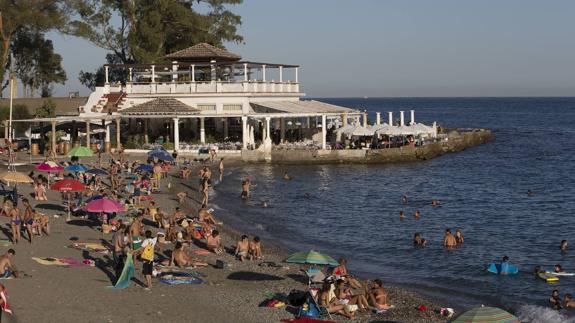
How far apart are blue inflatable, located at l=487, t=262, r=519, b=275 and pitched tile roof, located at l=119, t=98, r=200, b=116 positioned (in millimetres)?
31046

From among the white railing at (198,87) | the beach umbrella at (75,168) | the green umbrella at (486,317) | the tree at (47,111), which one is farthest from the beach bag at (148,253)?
the white railing at (198,87)

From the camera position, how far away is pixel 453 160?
6681 cm

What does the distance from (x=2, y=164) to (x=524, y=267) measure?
2901 cm

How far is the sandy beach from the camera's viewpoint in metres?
18.8

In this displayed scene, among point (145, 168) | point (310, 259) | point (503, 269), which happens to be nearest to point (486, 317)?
point (310, 259)

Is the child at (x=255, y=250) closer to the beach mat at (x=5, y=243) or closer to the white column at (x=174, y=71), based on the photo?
the beach mat at (x=5, y=243)

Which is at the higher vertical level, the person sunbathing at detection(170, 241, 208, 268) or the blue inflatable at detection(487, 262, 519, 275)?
the person sunbathing at detection(170, 241, 208, 268)

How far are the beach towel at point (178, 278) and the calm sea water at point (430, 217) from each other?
20.6 ft

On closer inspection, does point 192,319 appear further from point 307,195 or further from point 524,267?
point 307,195

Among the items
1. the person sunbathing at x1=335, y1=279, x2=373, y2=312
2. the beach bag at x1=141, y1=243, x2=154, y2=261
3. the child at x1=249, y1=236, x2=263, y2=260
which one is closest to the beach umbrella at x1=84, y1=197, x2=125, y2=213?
the child at x1=249, y1=236, x2=263, y2=260

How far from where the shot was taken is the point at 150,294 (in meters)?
20.6

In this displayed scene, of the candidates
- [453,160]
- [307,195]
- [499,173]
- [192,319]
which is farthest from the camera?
[453,160]

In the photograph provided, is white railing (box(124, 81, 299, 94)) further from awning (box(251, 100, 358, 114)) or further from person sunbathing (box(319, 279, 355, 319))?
person sunbathing (box(319, 279, 355, 319))

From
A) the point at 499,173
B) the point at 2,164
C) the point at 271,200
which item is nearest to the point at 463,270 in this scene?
the point at 271,200
